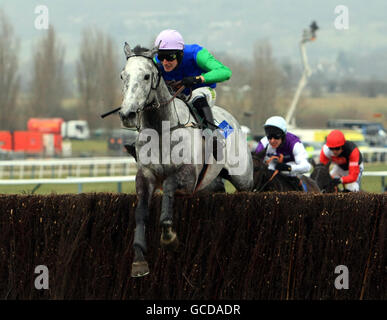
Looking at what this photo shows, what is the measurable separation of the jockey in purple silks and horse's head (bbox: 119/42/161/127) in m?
2.39

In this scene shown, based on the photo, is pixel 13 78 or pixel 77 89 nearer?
pixel 13 78

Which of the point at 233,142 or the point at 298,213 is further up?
the point at 233,142

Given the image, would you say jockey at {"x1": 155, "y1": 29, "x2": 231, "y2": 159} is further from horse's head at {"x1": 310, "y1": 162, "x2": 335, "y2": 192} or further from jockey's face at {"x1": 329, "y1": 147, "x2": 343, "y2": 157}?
horse's head at {"x1": 310, "y1": 162, "x2": 335, "y2": 192}

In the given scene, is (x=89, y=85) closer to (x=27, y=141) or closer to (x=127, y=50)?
(x=27, y=141)

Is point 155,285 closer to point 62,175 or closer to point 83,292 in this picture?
point 83,292

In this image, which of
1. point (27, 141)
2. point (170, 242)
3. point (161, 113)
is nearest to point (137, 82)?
point (161, 113)

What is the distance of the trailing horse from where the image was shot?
6.95 meters

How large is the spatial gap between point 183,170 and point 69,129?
156 feet

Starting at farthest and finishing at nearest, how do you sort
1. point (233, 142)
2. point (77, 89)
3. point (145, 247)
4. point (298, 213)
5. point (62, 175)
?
1. point (77, 89)
2. point (62, 175)
3. point (233, 142)
4. point (298, 213)
5. point (145, 247)

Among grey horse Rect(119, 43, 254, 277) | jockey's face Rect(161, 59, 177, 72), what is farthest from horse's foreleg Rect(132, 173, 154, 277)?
jockey's face Rect(161, 59, 177, 72)

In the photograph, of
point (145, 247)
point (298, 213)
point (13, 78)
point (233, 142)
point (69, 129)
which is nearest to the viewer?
point (145, 247)

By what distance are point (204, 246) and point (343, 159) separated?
3757 millimetres

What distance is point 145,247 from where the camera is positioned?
4.74m

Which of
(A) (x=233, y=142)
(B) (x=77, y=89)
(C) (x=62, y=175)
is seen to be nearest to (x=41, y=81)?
(B) (x=77, y=89)
